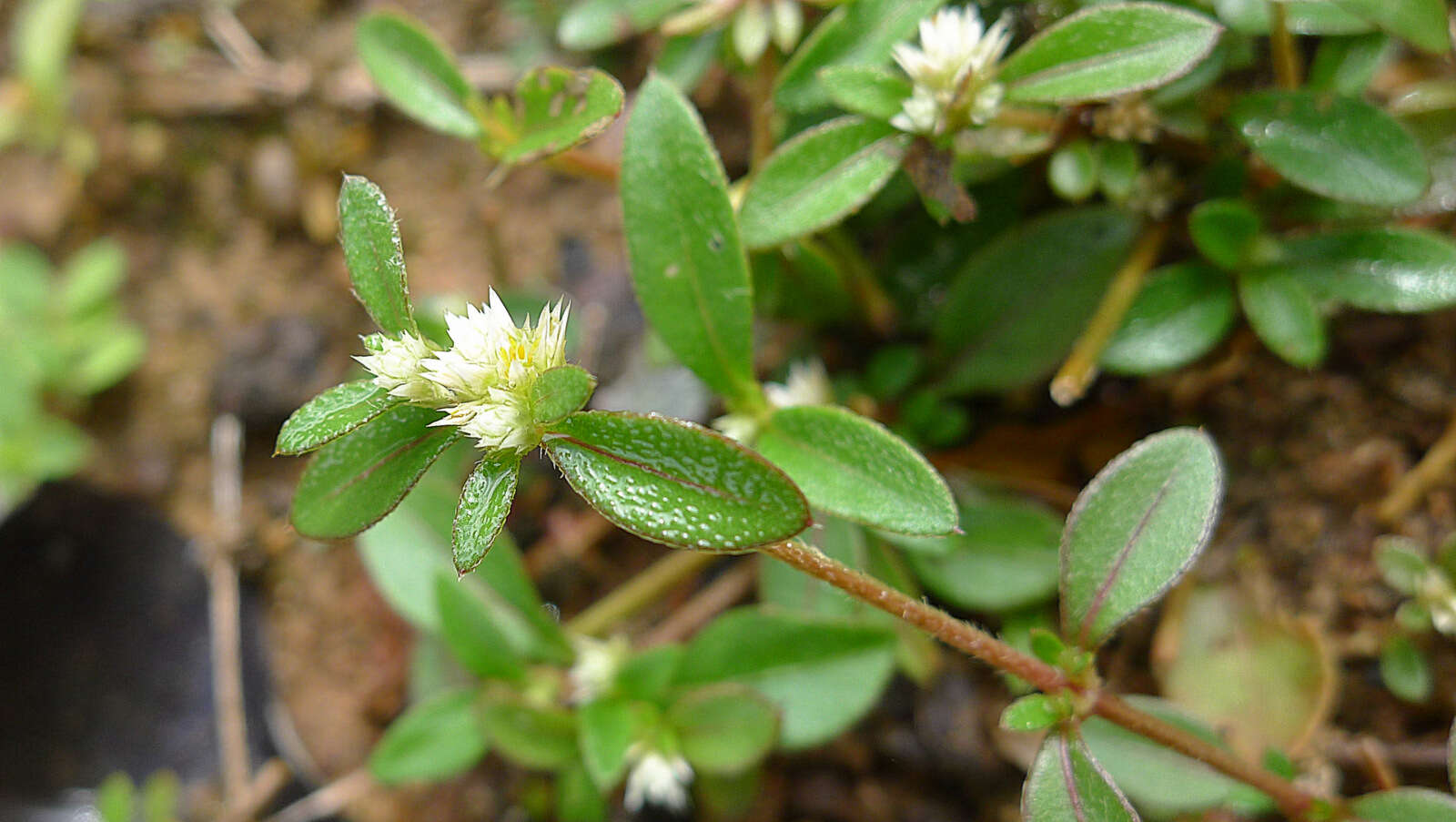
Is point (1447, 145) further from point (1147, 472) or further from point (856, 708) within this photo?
point (856, 708)

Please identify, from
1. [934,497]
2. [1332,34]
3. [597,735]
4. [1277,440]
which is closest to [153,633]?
[597,735]

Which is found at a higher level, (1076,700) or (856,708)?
(1076,700)

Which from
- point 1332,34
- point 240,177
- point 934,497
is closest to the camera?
point 934,497

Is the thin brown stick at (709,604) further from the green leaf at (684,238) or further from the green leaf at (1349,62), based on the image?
the green leaf at (1349,62)

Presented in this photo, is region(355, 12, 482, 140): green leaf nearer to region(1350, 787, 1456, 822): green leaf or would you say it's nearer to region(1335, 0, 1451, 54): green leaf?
region(1335, 0, 1451, 54): green leaf

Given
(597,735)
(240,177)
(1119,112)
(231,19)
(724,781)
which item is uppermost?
(231,19)

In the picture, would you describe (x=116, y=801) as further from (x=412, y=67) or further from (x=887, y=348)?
(x=887, y=348)

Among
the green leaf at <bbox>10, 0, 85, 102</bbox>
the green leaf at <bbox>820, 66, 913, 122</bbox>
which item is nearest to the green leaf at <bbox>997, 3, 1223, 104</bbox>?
the green leaf at <bbox>820, 66, 913, 122</bbox>
